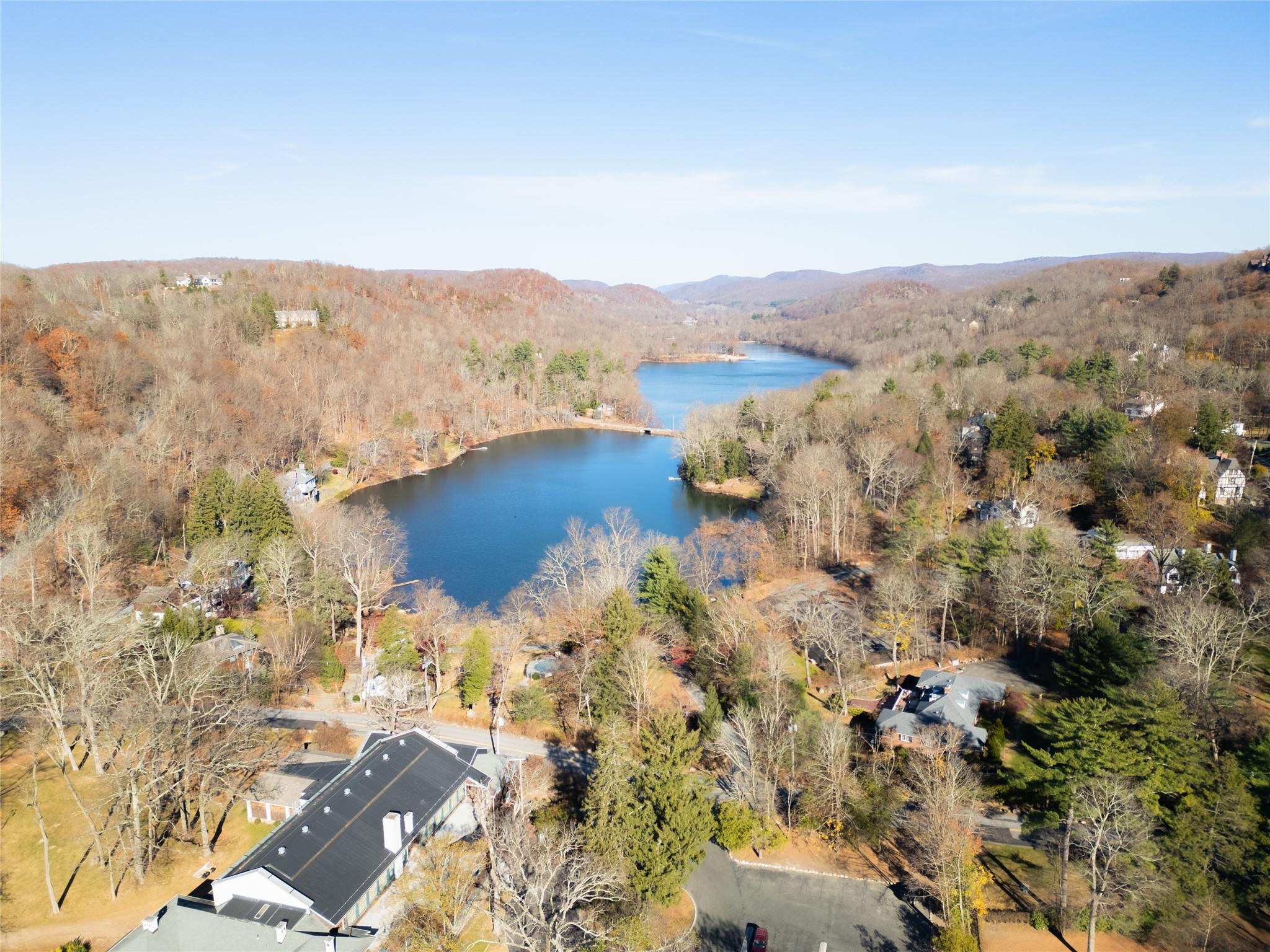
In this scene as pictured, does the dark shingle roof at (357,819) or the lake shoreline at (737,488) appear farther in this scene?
the lake shoreline at (737,488)

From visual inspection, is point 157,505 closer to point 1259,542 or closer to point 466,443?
point 466,443

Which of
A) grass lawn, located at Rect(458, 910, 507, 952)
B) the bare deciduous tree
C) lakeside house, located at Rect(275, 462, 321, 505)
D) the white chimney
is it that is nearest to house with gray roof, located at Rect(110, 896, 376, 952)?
the white chimney

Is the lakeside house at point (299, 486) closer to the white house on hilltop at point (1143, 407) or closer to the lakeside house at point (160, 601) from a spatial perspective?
the lakeside house at point (160, 601)

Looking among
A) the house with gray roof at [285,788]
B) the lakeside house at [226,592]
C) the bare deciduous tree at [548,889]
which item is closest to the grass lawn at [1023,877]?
the bare deciduous tree at [548,889]

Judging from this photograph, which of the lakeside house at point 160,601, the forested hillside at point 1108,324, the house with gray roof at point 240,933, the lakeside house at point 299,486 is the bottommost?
the house with gray roof at point 240,933

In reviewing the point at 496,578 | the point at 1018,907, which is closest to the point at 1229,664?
the point at 1018,907

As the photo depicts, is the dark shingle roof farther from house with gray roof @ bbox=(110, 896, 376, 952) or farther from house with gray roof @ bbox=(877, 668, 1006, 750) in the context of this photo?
house with gray roof @ bbox=(877, 668, 1006, 750)
